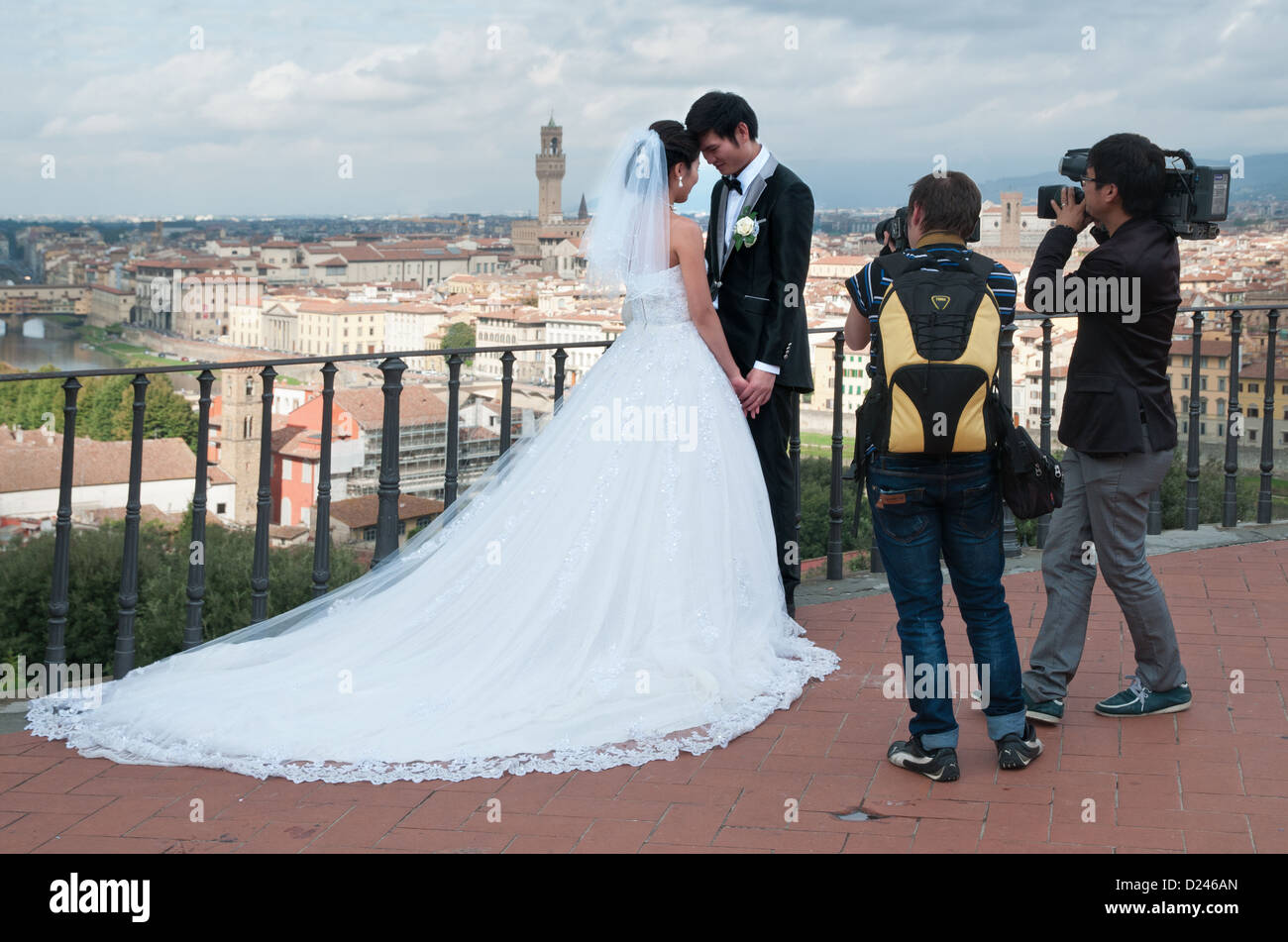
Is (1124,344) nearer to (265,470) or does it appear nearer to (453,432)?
(453,432)

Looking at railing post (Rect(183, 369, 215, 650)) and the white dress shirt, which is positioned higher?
the white dress shirt

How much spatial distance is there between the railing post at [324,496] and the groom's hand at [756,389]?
1.29 m

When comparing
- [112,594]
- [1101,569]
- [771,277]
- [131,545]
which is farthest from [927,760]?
[112,594]

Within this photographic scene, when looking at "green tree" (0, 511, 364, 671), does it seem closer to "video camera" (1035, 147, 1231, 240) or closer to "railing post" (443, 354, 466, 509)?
"railing post" (443, 354, 466, 509)

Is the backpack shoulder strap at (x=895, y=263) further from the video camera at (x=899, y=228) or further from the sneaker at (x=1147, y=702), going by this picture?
the sneaker at (x=1147, y=702)

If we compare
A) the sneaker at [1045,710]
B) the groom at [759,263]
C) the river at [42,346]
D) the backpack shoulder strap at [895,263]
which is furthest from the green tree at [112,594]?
the river at [42,346]

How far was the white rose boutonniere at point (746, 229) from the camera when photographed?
13.0 ft

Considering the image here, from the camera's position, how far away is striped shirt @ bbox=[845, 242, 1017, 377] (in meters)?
2.81

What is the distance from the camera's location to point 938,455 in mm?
2811

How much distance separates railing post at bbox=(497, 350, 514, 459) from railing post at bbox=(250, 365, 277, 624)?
760 millimetres

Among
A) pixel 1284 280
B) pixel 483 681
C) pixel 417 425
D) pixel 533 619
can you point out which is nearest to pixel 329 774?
pixel 483 681

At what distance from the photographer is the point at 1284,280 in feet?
109

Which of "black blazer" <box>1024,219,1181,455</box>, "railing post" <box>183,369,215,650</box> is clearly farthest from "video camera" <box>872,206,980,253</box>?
"railing post" <box>183,369,215,650</box>
